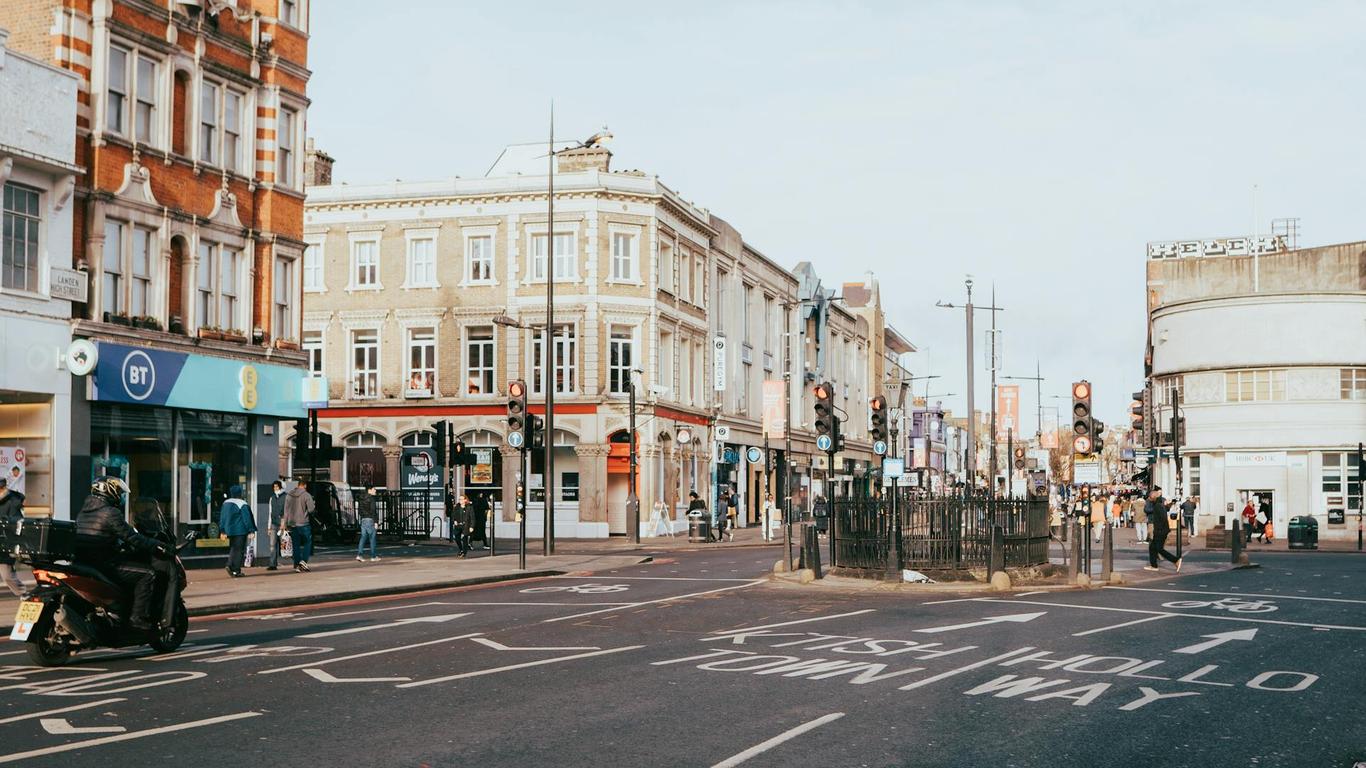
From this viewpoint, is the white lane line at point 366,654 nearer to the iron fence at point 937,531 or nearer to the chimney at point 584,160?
the iron fence at point 937,531

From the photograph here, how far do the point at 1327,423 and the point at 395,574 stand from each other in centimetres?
4515

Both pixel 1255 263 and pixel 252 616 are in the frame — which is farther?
pixel 1255 263

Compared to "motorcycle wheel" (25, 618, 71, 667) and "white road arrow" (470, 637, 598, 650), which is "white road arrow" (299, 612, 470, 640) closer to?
"white road arrow" (470, 637, 598, 650)

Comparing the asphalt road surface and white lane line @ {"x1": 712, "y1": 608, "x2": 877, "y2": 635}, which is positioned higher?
the asphalt road surface

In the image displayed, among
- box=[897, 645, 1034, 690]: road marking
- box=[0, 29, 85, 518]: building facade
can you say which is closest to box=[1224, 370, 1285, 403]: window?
box=[897, 645, 1034, 690]: road marking

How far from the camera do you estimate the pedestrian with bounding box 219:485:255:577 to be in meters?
25.3

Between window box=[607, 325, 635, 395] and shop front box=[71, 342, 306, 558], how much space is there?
22.5 metres

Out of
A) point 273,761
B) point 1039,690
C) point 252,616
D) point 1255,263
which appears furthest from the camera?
point 1255,263

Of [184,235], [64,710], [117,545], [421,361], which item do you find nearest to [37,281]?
[184,235]

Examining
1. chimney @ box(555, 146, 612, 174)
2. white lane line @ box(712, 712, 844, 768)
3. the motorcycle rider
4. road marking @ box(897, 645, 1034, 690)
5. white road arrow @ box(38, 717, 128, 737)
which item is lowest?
road marking @ box(897, 645, 1034, 690)

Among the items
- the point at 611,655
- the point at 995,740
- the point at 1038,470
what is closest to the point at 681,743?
the point at 995,740

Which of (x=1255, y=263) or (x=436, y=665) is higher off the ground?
(x=1255, y=263)

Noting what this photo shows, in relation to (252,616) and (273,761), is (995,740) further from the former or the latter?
(252,616)

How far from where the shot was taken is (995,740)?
9125mm
